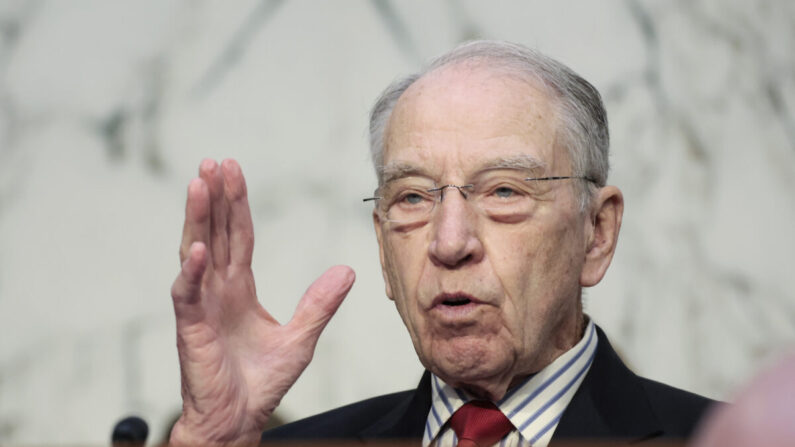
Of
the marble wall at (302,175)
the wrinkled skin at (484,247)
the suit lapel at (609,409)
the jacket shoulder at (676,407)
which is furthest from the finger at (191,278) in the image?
the marble wall at (302,175)

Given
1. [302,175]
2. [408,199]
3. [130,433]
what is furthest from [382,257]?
[302,175]

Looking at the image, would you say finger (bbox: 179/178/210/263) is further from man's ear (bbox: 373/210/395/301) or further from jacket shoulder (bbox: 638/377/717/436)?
jacket shoulder (bbox: 638/377/717/436)

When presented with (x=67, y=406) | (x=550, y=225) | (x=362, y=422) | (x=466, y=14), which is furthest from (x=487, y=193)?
(x=67, y=406)

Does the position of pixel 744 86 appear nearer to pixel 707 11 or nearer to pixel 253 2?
pixel 707 11

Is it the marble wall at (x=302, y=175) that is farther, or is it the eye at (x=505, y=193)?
the marble wall at (x=302, y=175)

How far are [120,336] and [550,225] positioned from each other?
163 centimetres

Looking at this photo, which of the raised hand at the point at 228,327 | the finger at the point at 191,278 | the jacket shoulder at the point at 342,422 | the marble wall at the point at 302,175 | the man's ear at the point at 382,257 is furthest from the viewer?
the marble wall at the point at 302,175

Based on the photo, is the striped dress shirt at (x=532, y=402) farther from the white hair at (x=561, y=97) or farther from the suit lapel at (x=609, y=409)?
the white hair at (x=561, y=97)

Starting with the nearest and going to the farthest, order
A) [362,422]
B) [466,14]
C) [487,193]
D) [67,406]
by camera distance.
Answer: [487,193] → [362,422] → [67,406] → [466,14]

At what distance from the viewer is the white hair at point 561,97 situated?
6.04 ft

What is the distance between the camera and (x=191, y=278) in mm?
1493

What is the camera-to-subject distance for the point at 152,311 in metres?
2.97

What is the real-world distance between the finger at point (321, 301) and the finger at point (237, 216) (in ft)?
0.40

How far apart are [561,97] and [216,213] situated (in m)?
0.65
